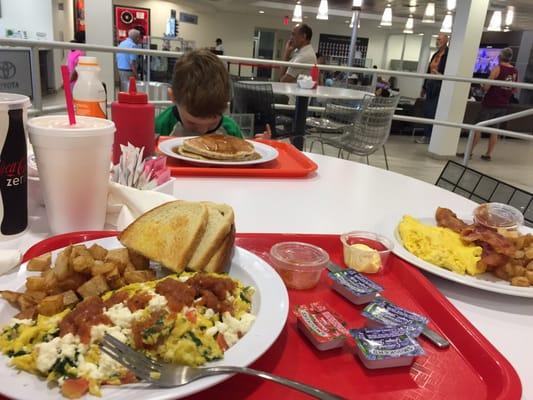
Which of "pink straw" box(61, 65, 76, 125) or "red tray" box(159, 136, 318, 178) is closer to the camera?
"pink straw" box(61, 65, 76, 125)

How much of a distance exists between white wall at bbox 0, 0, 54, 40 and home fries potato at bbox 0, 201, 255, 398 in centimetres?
1199

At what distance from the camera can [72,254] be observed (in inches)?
27.0

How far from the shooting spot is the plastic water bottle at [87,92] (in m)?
1.23

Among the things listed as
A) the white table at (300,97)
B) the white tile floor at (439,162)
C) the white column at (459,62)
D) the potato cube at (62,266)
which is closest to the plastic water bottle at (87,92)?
the potato cube at (62,266)

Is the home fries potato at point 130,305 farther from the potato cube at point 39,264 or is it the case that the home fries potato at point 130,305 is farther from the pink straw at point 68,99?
the pink straw at point 68,99

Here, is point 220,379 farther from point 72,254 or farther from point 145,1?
point 145,1

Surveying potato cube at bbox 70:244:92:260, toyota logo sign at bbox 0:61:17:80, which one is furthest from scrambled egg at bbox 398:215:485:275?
toyota logo sign at bbox 0:61:17:80

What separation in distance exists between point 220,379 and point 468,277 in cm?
57

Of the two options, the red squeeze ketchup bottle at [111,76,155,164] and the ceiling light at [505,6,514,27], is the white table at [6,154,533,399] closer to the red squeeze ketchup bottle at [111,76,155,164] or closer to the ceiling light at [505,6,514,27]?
the red squeeze ketchup bottle at [111,76,155,164]

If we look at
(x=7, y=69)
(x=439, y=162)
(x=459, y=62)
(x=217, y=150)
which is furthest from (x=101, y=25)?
(x=217, y=150)

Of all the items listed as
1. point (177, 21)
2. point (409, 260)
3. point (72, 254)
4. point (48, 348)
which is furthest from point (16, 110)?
point (177, 21)

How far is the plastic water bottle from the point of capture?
1234 millimetres

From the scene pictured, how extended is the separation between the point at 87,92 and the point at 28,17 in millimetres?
11973

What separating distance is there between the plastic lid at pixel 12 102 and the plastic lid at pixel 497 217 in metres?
0.99
